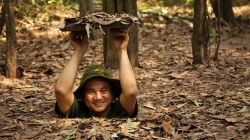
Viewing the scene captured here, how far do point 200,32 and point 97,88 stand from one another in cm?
302

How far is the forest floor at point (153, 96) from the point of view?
3.73 m

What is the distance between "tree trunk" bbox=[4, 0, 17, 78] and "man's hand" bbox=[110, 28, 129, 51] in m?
2.25

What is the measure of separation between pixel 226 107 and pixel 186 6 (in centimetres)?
1033

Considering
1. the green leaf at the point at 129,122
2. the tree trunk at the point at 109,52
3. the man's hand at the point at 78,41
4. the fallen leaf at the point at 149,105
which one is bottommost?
the fallen leaf at the point at 149,105

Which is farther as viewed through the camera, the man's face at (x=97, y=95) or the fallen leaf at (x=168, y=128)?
the man's face at (x=97, y=95)

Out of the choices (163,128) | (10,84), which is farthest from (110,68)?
(163,128)

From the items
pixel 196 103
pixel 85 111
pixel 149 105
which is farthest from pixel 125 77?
pixel 196 103

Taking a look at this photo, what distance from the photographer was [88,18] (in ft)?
12.7

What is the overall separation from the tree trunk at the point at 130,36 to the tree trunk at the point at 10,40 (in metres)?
1.43

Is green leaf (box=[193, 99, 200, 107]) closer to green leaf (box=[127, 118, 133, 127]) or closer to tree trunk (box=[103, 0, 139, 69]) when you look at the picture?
green leaf (box=[127, 118, 133, 127])

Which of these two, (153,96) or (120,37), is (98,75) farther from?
(153,96)

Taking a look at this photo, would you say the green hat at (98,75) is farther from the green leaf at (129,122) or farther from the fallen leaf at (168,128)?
the fallen leaf at (168,128)

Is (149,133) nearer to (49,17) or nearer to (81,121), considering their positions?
(81,121)

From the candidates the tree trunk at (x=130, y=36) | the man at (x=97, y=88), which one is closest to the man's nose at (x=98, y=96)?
the man at (x=97, y=88)
